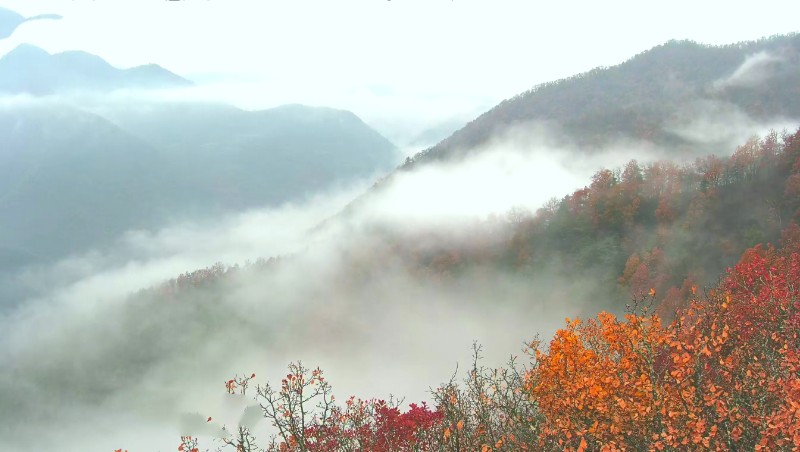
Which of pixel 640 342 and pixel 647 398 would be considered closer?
pixel 647 398

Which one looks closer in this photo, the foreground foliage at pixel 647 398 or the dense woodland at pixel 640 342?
the foreground foliage at pixel 647 398

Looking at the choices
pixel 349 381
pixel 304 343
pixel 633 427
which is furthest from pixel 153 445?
pixel 633 427

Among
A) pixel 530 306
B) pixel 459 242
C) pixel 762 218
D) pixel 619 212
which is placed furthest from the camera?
pixel 459 242

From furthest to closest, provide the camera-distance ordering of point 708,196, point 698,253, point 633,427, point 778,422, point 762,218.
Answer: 1. point 708,196
2. point 698,253
3. point 762,218
4. point 633,427
5. point 778,422

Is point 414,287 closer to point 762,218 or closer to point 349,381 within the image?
point 349,381

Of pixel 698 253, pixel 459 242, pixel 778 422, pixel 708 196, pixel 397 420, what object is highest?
pixel 459 242

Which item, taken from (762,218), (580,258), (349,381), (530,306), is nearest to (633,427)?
(762,218)

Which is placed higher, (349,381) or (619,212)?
(619,212)

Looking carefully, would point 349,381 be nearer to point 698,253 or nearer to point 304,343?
point 304,343

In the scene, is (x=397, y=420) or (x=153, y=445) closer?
(x=397, y=420)

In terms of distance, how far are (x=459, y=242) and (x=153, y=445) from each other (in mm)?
117649

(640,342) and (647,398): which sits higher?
(640,342)

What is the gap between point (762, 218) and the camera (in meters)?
87.9

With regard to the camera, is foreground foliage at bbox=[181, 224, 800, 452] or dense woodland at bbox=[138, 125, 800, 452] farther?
dense woodland at bbox=[138, 125, 800, 452]
